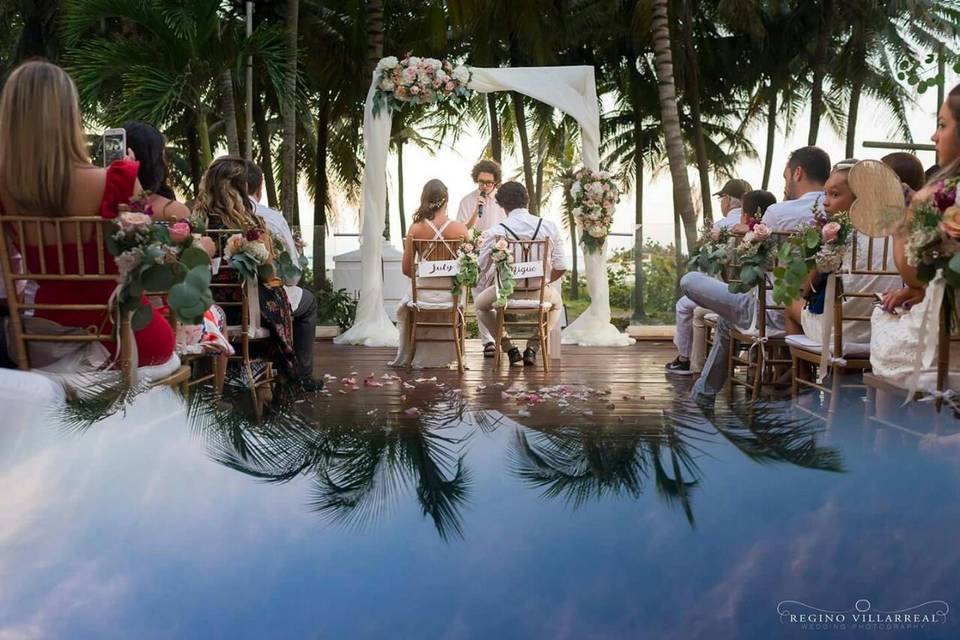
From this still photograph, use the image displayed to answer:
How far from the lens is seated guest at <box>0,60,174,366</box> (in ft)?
8.75

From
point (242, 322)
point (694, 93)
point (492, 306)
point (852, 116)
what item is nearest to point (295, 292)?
point (242, 322)

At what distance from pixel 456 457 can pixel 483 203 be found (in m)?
6.36

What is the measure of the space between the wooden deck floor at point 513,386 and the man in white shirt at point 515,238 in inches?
14.1

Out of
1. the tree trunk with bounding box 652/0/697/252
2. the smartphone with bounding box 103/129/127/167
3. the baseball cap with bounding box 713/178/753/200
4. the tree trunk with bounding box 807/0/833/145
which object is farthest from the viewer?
the tree trunk with bounding box 807/0/833/145

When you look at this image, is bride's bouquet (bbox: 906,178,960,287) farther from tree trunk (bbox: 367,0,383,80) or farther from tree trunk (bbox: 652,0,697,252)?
tree trunk (bbox: 652,0,697,252)

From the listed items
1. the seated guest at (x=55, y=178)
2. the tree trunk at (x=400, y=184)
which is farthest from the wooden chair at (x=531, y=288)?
the tree trunk at (x=400, y=184)

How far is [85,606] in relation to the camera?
2.57 metres

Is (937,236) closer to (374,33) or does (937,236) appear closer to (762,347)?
Answer: (762,347)

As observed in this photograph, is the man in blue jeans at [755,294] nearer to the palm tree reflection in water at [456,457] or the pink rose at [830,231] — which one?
the pink rose at [830,231]

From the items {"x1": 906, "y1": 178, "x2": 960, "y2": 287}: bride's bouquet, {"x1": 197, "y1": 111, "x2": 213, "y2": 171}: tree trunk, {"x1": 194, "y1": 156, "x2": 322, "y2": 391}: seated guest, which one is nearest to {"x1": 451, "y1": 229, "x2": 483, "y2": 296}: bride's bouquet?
{"x1": 194, "y1": 156, "x2": 322, "y2": 391}: seated guest

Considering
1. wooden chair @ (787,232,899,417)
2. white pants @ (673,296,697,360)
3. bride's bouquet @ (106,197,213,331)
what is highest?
bride's bouquet @ (106,197,213,331)

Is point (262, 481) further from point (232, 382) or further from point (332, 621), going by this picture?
point (232, 382)

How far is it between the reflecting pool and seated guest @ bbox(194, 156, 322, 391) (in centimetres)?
250

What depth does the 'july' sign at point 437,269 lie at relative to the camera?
24.0 feet
